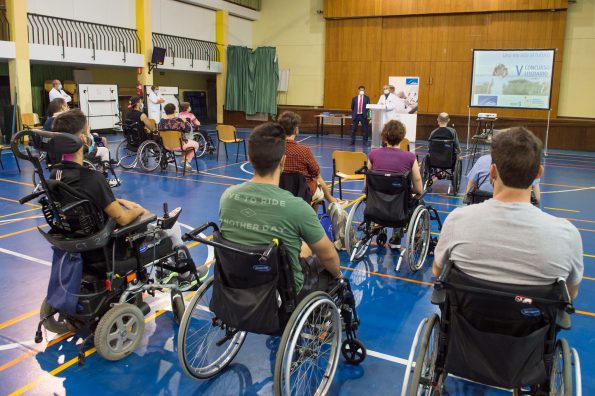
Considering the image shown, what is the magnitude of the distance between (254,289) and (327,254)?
365mm

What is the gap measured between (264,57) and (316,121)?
3.04m

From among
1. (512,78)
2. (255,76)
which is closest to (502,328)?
(512,78)

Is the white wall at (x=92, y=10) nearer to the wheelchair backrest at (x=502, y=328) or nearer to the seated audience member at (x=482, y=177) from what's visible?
the seated audience member at (x=482, y=177)

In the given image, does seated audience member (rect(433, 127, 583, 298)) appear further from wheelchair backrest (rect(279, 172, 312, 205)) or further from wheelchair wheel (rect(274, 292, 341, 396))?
wheelchair backrest (rect(279, 172, 312, 205))

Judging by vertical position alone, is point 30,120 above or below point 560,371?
above

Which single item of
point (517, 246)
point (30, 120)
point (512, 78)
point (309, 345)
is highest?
point (512, 78)

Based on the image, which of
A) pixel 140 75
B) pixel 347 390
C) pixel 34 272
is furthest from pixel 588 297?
pixel 140 75

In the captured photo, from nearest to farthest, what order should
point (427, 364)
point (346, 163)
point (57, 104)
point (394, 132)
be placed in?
1. point (427, 364)
2. point (394, 132)
3. point (346, 163)
4. point (57, 104)

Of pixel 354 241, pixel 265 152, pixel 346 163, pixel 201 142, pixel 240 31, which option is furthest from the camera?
pixel 240 31

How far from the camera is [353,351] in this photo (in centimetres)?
264

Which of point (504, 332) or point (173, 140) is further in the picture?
point (173, 140)

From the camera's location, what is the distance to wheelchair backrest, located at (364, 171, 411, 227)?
12.6 feet

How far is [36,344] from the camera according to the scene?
2.83m

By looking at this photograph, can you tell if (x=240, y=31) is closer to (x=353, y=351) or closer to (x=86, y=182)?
(x=86, y=182)
